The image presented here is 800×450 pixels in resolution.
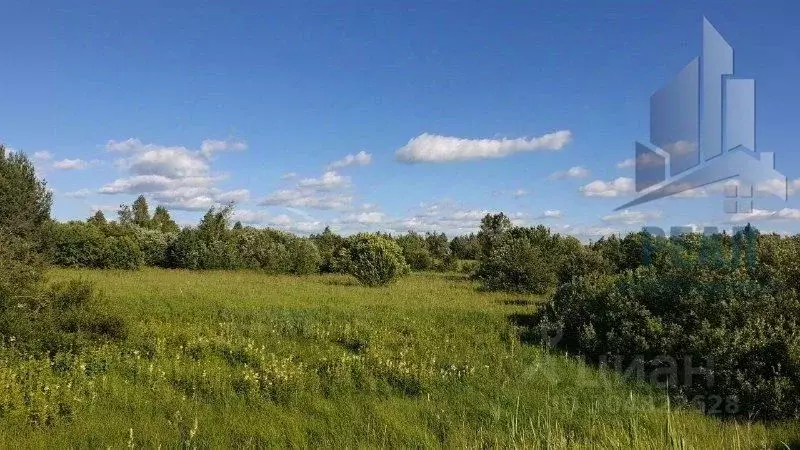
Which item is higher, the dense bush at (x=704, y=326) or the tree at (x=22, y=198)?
the tree at (x=22, y=198)

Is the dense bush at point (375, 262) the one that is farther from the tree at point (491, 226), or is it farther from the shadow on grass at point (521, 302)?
the tree at point (491, 226)

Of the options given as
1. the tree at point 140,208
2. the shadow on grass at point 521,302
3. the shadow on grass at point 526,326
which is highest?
the tree at point 140,208

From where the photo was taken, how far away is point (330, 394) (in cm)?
788

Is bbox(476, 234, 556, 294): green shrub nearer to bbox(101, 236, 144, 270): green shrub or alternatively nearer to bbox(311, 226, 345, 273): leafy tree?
bbox(311, 226, 345, 273): leafy tree

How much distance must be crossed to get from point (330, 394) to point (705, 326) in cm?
581

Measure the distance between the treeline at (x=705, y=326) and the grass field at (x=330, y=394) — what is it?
2.04 ft

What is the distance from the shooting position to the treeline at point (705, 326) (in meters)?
7.73

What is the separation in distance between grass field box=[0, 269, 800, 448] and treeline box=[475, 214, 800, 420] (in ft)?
2.04

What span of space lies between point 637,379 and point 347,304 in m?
7.70

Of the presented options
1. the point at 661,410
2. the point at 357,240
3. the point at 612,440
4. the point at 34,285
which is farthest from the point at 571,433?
the point at 357,240

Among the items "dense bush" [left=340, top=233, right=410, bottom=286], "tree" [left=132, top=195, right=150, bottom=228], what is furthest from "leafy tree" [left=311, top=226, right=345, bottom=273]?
"tree" [left=132, top=195, right=150, bottom=228]

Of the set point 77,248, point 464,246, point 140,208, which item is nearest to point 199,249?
point 77,248

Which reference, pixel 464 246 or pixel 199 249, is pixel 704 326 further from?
pixel 464 246

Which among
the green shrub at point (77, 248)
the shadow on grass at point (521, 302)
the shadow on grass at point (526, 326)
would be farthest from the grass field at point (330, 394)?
the green shrub at point (77, 248)
